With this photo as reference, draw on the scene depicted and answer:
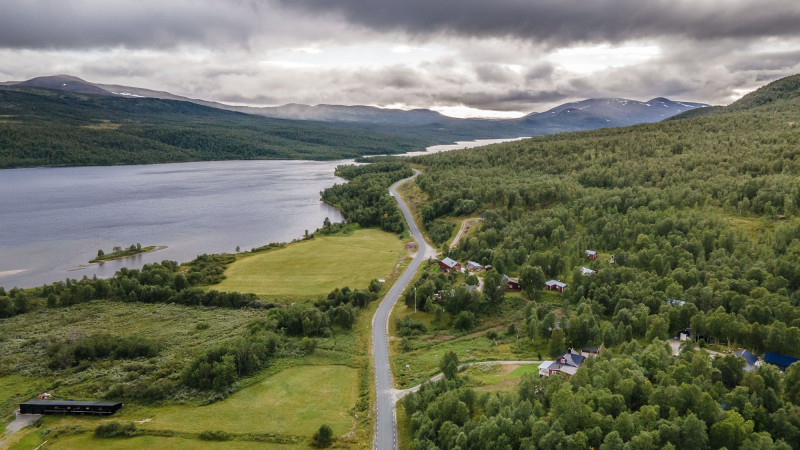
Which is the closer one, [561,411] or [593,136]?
[561,411]

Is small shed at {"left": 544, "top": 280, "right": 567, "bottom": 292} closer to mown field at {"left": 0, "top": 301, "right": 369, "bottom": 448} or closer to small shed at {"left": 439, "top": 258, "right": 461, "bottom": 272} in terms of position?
small shed at {"left": 439, "top": 258, "right": 461, "bottom": 272}

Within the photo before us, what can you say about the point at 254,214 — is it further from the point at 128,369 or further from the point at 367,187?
the point at 128,369

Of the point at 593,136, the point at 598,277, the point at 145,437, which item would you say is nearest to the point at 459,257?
the point at 598,277

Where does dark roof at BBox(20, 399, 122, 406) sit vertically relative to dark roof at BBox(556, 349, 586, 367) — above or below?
below

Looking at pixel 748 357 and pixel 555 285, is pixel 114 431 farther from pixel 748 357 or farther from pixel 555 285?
pixel 748 357

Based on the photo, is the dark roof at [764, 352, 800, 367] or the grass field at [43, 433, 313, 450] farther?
the dark roof at [764, 352, 800, 367]

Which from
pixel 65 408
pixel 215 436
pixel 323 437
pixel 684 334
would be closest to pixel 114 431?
pixel 65 408

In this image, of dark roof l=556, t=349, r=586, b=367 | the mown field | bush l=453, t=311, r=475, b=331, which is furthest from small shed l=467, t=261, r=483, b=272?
dark roof l=556, t=349, r=586, b=367
